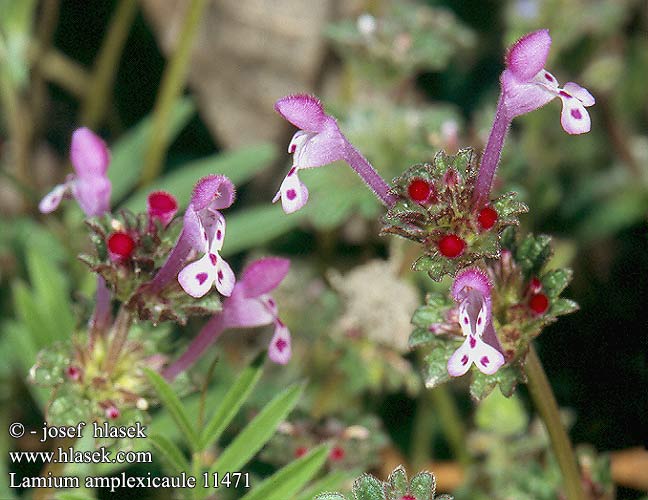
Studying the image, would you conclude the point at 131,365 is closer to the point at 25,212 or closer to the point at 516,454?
the point at 516,454

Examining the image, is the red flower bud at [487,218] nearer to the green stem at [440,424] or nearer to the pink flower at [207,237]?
the pink flower at [207,237]

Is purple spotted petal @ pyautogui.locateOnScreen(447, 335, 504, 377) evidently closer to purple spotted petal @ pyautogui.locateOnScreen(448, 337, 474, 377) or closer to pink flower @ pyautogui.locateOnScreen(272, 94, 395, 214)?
purple spotted petal @ pyautogui.locateOnScreen(448, 337, 474, 377)

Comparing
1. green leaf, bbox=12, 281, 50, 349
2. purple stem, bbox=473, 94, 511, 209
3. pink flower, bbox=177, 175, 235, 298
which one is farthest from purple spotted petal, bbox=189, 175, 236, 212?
green leaf, bbox=12, 281, 50, 349

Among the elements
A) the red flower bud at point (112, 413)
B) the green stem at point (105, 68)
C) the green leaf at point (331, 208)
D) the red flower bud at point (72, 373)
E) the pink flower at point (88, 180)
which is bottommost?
the red flower bud at point (112, 413)

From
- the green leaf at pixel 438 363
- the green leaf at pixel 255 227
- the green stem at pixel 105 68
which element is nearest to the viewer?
the green leaf at pixel 438 363

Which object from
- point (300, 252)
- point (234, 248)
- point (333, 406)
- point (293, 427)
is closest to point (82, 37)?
point (300, 252)

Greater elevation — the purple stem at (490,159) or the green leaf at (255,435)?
the purple stem at (490,159)

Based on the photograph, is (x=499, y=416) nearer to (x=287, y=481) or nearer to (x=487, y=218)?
(x=287, y=481)

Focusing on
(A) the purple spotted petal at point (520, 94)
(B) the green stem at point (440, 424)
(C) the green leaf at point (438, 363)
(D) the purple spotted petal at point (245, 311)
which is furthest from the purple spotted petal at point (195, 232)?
(B) the green stem at point (440, 424)
